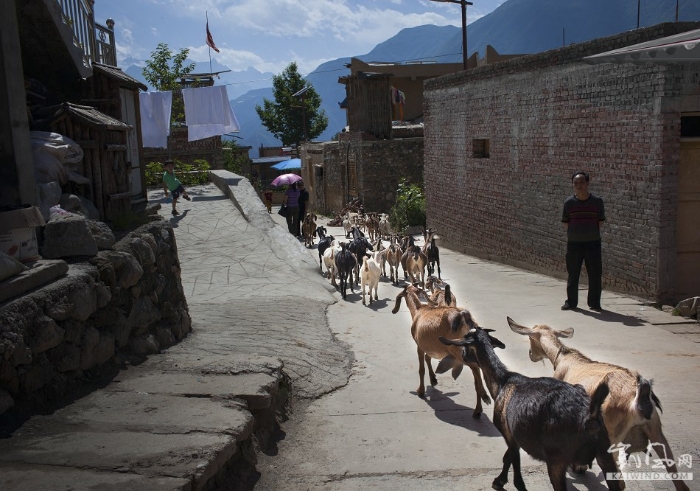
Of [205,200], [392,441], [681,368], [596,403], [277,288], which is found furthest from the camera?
[205,200]

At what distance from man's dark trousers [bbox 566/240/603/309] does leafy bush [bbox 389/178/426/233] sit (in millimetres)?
13618

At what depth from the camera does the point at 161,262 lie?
23.6ft

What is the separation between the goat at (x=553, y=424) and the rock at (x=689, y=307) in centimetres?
554

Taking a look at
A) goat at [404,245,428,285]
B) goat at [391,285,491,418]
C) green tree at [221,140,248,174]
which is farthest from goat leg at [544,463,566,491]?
green tree at [221,140,248,174]

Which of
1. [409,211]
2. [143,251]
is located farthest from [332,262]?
[409,211]

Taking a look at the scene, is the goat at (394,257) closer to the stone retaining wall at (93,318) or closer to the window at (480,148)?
the window at (480,148)

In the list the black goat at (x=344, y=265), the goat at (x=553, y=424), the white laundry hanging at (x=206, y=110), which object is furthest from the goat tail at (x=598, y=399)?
the white laundry hanging at (x=206, y=110)

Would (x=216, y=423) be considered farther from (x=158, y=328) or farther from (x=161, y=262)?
(x=161, y=262)

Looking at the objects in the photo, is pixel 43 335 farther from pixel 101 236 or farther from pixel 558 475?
pixel 558 475

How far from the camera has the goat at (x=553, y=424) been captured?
3707 mm

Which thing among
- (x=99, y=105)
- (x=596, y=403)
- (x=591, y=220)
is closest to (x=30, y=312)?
(x=596, y=403)

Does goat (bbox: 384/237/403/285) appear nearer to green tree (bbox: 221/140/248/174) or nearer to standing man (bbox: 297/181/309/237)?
standing man (bbox: 297/181/309/237)

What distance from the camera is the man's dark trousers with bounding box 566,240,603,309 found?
30.3ft

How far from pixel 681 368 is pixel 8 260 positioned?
579 centimetres
